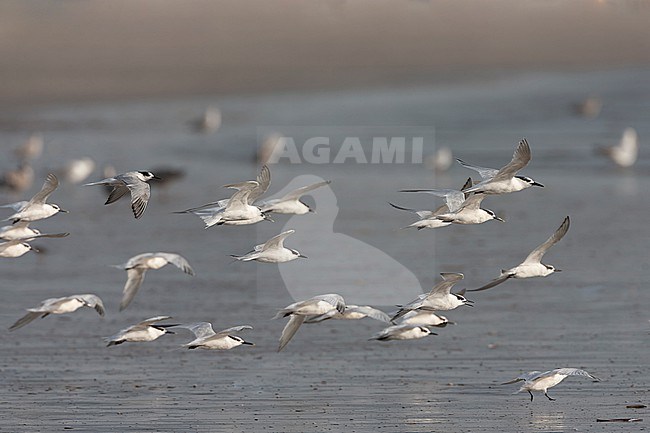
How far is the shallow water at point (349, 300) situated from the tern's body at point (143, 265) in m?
0.80

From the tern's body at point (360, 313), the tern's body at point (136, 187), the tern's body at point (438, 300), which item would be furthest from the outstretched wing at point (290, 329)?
the tern's body at point (136, 187)

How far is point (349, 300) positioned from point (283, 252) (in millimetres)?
4296

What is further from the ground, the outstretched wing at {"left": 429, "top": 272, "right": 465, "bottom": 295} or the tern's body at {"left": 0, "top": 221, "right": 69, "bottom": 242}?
the tern's body at {"left": 0, "top": 221, "right": 69, "bottom": 242}

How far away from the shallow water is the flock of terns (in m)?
0.52

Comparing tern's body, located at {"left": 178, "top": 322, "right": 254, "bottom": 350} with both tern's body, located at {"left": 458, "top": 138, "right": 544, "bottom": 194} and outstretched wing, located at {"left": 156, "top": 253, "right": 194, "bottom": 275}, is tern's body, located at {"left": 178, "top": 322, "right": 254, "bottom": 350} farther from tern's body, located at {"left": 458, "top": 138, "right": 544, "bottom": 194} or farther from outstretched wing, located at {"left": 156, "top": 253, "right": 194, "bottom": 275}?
tern's body, located at {"left": 458, "top": 138, "right": 544, "bottom": 194}

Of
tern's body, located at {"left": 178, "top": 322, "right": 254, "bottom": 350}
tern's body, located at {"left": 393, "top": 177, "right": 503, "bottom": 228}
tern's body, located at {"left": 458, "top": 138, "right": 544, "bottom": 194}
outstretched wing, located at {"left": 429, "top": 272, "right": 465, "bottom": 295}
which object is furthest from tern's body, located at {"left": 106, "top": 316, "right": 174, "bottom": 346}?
tern's body, located at {"left": 458, "top": 138, "right": 544, "bottom": 194}

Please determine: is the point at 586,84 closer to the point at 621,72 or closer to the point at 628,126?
the point at 621,72

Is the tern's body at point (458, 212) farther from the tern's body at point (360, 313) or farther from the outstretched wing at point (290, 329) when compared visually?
the outstretched wing at point (290, 329)

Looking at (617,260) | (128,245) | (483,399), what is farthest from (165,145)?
(483,399)

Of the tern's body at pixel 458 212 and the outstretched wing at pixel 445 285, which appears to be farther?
the tern's body at pixel 458 212

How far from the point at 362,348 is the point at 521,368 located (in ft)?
6.54

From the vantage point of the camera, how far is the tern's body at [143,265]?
46.3ft

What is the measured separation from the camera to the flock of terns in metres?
13.8

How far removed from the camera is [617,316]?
17234mm
